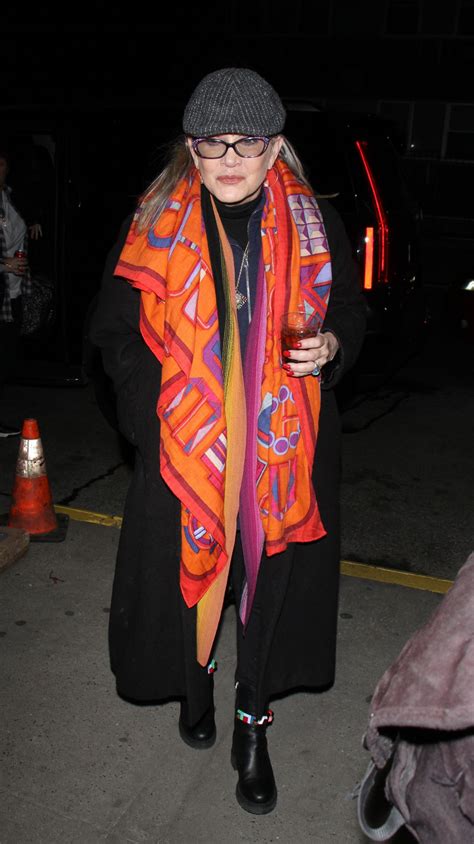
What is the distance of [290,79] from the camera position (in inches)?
1045

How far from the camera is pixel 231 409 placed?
249cm

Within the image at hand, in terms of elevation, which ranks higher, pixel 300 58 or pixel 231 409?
pixel 300 58

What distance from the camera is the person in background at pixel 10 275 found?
18.6 feet

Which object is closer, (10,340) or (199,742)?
(199,742)

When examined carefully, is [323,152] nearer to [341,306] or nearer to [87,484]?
[87,484]

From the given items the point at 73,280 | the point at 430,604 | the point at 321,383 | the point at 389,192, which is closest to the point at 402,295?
the point at 389,192

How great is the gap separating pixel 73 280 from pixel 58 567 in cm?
266

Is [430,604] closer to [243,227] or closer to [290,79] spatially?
[243,227]

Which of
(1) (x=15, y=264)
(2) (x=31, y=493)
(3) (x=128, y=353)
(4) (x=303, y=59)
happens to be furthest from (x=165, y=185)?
(4) (x=303, y=59)

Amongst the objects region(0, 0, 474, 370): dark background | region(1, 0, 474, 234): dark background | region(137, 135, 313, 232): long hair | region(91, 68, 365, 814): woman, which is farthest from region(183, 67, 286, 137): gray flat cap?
region(1, 0, 474, 234): dark background

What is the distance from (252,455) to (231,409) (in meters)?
0.17

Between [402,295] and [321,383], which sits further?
[402,295]

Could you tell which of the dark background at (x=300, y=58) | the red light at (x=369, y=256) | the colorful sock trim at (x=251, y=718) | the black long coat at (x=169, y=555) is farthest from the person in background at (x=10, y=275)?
the dark background at (x=300, y=58)

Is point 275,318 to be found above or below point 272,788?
above
